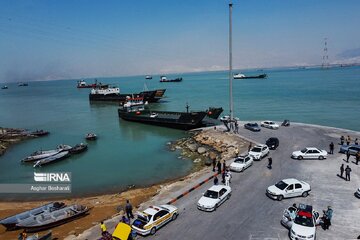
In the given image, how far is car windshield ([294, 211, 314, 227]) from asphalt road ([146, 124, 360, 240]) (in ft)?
3.28

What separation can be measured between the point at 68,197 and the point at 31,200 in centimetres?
377

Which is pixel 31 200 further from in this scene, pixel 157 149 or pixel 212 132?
pixel 212 132

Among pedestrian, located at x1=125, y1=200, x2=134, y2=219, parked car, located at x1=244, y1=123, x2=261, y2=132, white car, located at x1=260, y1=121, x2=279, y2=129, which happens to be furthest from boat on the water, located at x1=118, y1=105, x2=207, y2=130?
pedestrian, located at x1=125, y1=200, x2=134, y2=219

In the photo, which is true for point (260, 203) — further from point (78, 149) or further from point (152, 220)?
point (78, 149)

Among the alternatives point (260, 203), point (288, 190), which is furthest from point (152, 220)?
point (288, 190)

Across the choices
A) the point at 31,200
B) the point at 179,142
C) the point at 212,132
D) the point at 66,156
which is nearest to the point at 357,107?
the point at 212,132

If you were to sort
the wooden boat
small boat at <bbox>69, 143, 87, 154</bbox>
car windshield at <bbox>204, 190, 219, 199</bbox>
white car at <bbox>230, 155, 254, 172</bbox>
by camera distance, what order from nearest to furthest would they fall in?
car windshield at <bbox>204, 190, 219, 199</bbox>
the wooden boat
white car at <bbox>230, 155, 254, 172</bbox>
small boat at <bbox>69, 143, 87, 154</bbox>

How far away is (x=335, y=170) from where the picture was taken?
82.9ft

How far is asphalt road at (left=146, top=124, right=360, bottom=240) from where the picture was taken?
53.2 feet

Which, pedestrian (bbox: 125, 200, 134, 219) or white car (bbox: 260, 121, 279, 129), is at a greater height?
white car (bbox: 260, 121, 279, 129)

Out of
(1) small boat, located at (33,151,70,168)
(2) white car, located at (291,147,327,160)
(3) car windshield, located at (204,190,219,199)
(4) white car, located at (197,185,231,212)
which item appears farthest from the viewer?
(1) small boat, located at (33,151,70,168)

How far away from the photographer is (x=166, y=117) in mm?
60312

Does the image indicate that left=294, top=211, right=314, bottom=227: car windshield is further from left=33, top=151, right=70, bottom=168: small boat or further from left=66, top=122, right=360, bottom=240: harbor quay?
left=33, top=151, right=70, bottom=168: small boat

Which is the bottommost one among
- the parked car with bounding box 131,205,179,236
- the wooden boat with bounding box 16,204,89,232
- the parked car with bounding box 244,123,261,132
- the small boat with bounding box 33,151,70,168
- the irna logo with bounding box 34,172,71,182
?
the irna logo with bounding box 34,172,71,182
